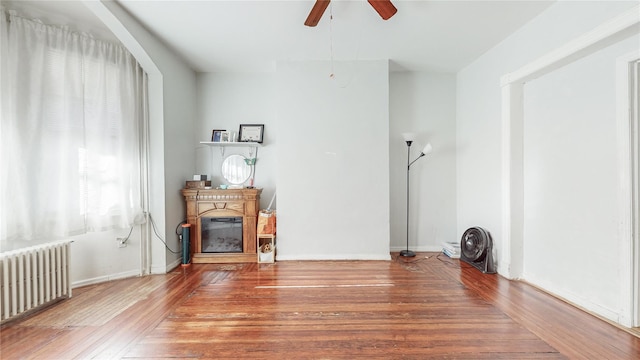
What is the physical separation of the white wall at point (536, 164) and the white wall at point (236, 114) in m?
2.79

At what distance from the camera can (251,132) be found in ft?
11.6

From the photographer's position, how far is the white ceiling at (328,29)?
221 cm

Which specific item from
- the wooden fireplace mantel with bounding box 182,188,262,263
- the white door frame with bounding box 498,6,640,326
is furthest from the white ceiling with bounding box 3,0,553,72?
the wooden fireplace mantel with bounding box 182,188,262,263

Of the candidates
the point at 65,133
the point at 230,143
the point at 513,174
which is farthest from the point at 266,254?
the point at 513,174

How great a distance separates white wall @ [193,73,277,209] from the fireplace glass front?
0.57 metres

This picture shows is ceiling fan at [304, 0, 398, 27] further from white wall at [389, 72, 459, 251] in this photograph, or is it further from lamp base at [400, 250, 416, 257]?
lamp base at [400, 250, 416, 257]

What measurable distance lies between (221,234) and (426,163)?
3.12 metres

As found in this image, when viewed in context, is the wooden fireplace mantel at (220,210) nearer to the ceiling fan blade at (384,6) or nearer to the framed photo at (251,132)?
the framed photo at (251,132)

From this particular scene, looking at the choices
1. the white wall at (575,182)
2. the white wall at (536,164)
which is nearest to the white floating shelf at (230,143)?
the white wall at (536,164)

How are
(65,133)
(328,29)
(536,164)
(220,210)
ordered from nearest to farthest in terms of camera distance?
(65,133) → (536,164) → (328,29) → (220,210)

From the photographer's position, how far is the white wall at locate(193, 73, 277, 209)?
3.60 meters

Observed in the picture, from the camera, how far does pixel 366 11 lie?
2285 millimetres

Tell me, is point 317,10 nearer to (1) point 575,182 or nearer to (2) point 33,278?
(1) point 575,182

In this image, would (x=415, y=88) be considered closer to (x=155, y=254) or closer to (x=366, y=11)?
(x=366, y=11)
